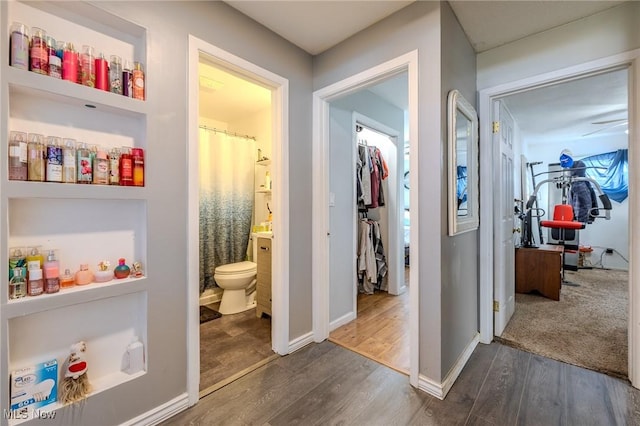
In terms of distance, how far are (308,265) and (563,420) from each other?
1.72 metres

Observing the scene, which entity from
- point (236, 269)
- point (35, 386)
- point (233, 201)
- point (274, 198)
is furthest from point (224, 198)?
point (35, 386)

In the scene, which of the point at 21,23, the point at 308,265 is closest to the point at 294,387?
the point at 308,265

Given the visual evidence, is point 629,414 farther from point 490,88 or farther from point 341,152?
point 341,152

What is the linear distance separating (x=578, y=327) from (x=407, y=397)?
6.76ft

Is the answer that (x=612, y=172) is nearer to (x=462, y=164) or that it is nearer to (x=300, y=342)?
(x=462, y=164)

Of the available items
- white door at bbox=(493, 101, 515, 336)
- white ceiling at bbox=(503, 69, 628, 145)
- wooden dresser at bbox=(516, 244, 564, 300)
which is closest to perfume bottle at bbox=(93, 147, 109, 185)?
white door at bbox=(493, 101, 515, 336)

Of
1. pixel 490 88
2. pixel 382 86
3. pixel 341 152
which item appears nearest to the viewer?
pixel 490 88

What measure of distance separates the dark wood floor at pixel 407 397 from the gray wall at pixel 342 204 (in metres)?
0.70

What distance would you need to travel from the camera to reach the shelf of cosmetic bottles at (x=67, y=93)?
106 centimetres

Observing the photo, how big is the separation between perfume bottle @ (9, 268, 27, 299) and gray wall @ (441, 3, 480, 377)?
6.55 ft

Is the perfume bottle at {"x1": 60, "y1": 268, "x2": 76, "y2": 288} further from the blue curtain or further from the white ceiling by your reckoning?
the blue curtain

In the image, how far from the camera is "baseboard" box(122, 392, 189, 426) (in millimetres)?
1345

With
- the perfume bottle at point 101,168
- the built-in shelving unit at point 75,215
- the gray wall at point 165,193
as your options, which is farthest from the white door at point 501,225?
the perfume bottle at point 101,168

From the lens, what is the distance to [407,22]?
1.71 metres
